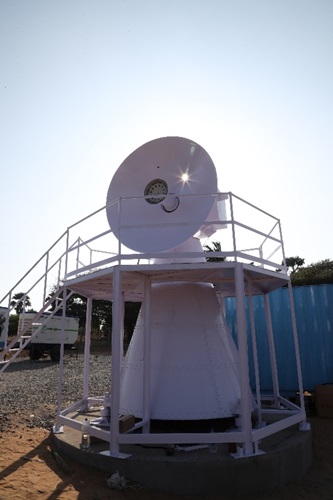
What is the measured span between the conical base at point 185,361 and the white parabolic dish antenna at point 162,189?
1.61 meters

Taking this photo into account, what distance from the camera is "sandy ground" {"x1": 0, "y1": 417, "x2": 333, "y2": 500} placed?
5.84 metres

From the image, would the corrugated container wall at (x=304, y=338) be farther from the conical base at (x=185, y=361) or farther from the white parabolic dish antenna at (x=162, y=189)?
the white parabolic dish antenna at (x=162, y=189)

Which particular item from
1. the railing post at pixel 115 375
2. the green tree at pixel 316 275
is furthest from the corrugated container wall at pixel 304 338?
the green tree at pixel 316 275

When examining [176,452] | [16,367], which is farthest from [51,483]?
[16,367]

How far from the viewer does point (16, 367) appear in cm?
2331

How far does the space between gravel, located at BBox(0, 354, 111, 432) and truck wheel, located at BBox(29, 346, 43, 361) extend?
0.88 metres

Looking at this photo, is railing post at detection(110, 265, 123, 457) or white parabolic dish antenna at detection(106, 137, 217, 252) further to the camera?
white parabolic dish antenna at detection(106, 137, 217, 252)

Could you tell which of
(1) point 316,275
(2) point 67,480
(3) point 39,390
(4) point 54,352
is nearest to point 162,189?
(2) point 67,480

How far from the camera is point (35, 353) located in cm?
2622

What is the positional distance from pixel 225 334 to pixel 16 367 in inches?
745

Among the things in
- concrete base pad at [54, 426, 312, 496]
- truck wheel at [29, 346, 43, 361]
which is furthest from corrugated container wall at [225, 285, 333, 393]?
truck wheel at [29, 346, 43, 361]

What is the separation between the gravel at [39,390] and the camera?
10750 mm

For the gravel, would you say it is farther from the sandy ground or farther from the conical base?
the conical base

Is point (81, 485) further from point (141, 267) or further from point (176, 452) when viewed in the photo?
point (141, 267)
